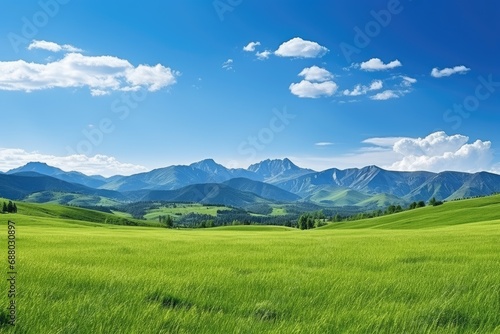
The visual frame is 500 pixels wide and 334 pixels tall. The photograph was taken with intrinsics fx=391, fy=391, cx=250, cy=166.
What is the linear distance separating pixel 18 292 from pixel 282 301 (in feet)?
18.8

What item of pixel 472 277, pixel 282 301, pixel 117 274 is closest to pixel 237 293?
pixel 282 301

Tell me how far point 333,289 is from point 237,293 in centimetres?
239

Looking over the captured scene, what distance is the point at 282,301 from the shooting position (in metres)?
8.55

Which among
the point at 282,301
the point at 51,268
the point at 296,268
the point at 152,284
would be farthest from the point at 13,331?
the point at 296,268

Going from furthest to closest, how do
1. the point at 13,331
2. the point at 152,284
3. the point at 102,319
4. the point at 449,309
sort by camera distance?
the point at 152,284 < the point at 449,309 < the point at 102,319 < the point at 13,331

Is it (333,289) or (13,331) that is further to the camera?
(333,289)

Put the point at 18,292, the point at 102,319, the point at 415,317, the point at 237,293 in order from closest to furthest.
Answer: the point at 102,319 → the point at 415,317 → the point at 18,292 → the point at 237,293

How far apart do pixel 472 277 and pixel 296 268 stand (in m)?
5.21

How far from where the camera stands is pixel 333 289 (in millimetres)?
9633

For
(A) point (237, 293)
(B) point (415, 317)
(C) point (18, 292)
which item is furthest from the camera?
(A) point (237, 293)

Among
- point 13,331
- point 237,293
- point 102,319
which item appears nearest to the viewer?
point 13,331

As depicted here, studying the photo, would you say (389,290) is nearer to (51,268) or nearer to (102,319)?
(102,319)

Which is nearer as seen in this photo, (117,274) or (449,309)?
(449,309)

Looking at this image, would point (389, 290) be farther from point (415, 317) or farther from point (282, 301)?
point (282, 301)
